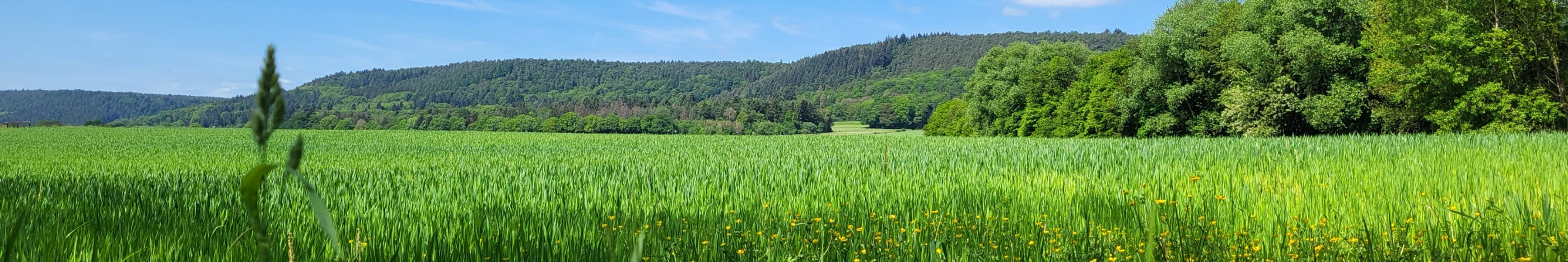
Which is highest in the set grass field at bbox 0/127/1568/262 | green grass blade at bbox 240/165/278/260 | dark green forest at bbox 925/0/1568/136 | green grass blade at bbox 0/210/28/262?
dark green forest at bbox 925/0/1568/136

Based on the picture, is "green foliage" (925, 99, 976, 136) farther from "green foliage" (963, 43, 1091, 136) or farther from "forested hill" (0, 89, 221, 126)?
"forested hill" (0, 89, 221, 126)

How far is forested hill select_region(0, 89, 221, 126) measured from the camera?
115 meters

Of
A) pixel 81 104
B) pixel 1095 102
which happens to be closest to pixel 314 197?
pixel 1095 102

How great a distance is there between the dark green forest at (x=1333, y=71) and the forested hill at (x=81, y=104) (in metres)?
118

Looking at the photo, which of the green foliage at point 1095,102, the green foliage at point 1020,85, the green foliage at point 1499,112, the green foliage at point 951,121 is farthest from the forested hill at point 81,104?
the green foliage at point 1499,112

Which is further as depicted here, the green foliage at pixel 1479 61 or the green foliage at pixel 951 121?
the green foliage at pixel 951 121

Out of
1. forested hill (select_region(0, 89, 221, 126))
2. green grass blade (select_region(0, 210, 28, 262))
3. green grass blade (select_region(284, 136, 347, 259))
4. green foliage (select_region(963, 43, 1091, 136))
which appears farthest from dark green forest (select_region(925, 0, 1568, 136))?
forested hill (select_region(0, 89, 221, 126))

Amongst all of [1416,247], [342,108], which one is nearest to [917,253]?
[1416,247]

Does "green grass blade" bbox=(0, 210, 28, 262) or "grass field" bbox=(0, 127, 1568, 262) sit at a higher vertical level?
"green grass blade" bbox=(0, 210, 28, 262)

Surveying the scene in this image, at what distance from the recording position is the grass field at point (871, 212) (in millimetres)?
3814

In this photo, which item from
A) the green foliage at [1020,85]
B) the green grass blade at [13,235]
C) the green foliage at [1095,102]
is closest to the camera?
the green grass blade at [13,235]

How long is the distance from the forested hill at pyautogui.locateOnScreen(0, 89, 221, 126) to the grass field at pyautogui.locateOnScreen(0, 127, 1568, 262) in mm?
123758

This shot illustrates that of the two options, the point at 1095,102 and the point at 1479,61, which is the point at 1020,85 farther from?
the point at 1479,61

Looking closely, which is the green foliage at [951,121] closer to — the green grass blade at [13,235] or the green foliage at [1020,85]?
the green foliage at [1020,85]
